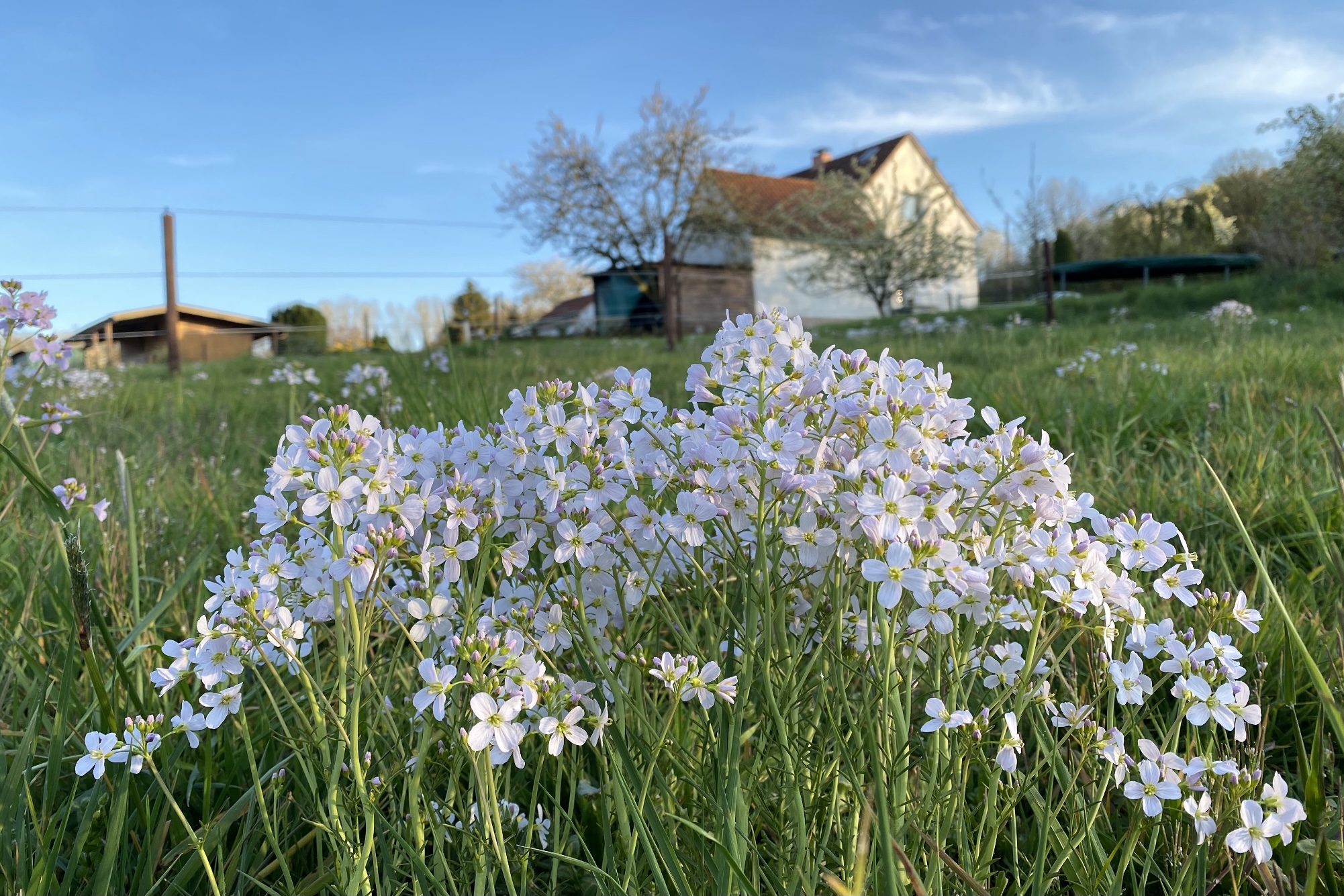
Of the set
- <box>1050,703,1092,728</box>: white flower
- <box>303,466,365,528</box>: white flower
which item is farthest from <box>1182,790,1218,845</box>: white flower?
<box>303,466,365,528</box>: white flower

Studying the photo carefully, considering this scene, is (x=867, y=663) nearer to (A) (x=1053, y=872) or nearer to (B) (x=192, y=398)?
(A) (x=1053, y=872)

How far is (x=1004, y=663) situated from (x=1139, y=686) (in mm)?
211

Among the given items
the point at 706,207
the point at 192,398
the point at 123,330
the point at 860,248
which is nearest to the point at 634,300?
the point at 706,207

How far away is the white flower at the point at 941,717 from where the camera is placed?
1.07m

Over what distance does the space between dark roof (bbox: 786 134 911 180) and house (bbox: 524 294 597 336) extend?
1247 centimetres

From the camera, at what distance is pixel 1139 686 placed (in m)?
1.27

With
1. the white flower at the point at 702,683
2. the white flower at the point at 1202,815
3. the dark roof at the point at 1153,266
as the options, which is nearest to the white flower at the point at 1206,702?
the white flower at the point at 1202,815

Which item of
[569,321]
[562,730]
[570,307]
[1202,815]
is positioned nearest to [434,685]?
[562,730]

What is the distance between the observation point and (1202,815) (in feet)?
3.82

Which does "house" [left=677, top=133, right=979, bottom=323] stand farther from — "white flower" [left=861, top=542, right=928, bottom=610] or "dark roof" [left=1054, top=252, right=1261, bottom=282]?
"white flower" [left=861, top=542, right=928, bottom=610]

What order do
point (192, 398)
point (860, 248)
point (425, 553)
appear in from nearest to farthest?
point (425, 553), point (192, 398), point (860, 248)

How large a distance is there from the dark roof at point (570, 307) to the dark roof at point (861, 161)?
45.8 ft

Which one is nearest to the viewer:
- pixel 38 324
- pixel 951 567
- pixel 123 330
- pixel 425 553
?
pixel 951 567

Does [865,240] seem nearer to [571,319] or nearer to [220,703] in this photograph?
[571,319]
